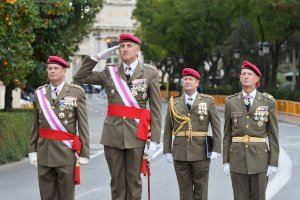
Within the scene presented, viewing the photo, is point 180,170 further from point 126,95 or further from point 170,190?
point 170,190

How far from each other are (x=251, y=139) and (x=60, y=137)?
7.05ft

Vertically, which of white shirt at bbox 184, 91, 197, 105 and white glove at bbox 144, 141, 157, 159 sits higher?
white shirt at bbox 184, 91, 197, 105

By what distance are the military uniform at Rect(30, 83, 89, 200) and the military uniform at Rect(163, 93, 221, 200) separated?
1455 millimetres

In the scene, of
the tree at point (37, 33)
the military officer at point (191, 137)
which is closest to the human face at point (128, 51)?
the military officer at point (191, 137)

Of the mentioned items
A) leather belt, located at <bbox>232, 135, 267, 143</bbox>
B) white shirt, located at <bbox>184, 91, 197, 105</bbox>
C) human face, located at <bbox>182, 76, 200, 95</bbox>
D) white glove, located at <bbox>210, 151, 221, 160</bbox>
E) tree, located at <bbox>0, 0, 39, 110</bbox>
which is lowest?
white glove, located at <bbox>210, 151, 221, 160</bbox>

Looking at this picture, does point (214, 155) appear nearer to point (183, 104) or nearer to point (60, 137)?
point (183, 104)

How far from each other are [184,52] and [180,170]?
60.5m

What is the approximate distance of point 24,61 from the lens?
19.0m

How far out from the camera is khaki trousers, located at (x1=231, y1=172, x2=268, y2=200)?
29.7ft

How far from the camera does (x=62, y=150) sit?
28.8 feet

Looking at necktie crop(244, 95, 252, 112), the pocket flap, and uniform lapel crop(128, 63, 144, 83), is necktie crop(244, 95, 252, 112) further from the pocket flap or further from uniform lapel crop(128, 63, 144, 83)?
uniform lapel crop(128, 63, 144, 83)

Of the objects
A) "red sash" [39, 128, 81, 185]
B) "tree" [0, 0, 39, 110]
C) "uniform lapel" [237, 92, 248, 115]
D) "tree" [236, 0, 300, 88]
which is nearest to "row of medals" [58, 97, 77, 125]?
"red sash" [39, 128, 81, 185]

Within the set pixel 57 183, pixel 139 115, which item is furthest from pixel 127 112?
pixel 57 183

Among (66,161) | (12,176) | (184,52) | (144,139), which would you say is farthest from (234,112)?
(184,52)
